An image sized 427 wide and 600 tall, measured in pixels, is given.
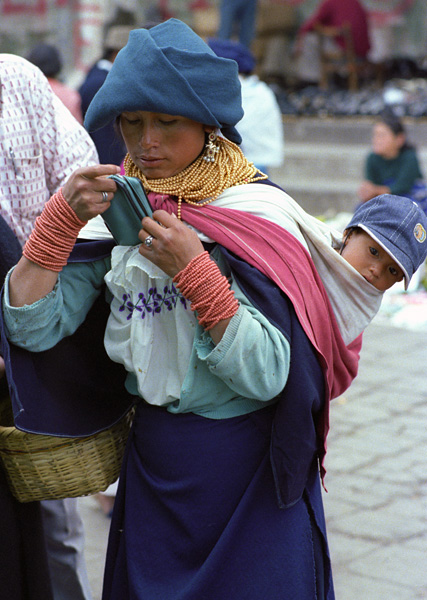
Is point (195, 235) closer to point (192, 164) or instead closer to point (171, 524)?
point (192, 164)

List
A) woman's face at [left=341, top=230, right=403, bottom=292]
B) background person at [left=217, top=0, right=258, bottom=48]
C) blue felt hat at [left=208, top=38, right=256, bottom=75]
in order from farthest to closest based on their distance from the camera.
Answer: background person at [left=217, top=0, right=258, bottom=48] < blue felt hat at [left=208, top=38, right=256, bottom=75] < woman's face at [left=341, top=230, right=403, bottom=292]

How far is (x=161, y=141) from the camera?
67.2 inches

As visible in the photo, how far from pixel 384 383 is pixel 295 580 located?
3.45 meters

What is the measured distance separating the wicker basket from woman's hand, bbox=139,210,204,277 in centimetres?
57

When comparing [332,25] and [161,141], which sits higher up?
[161,141]

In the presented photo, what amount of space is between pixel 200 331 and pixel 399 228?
0.47 meters

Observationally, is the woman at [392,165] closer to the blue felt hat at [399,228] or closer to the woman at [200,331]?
the blue felt hat at [399,228]

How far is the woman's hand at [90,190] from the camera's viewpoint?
5.35 ft

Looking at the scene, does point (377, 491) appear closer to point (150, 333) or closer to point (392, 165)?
point (150, 333)

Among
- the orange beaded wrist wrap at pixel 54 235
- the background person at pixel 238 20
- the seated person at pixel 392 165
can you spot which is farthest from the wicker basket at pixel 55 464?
the background person at pixel 238 20

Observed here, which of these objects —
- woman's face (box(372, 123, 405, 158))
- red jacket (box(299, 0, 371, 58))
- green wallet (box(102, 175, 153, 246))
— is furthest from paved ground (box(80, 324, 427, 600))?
red jacket (box(299, 0, 371, 58))

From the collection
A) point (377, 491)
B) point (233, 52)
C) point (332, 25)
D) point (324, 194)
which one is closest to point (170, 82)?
point (377, 491)

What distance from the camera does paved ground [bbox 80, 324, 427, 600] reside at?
3.21 m

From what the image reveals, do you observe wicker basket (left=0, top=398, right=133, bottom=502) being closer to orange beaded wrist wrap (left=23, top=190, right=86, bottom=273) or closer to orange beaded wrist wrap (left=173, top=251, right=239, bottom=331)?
orange beaded wrist wrap (left=23, top=190, right=86, bottom=273)
